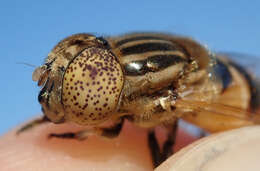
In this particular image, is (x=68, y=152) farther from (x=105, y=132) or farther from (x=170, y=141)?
(x=170, y=141)

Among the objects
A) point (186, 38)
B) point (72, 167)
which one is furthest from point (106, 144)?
point (186, 38)

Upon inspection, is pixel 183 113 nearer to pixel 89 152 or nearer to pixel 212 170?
pixel 212 170

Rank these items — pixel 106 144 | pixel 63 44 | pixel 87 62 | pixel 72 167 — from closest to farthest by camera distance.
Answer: pixel 87 62, pixel 63 44, pixel 72 167, pixel 106 144

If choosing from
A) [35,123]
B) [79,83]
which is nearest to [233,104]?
[79,83]

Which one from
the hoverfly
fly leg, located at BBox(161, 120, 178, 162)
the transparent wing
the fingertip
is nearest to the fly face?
the hoverfly

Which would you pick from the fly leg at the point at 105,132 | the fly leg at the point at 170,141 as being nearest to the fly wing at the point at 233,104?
the fly leg at the point at 170,141

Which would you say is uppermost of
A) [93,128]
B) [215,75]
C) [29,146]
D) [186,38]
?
[186,38]

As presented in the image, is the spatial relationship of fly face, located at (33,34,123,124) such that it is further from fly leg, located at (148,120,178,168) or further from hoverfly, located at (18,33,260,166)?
fly leg, located at (148,120,178,168)
